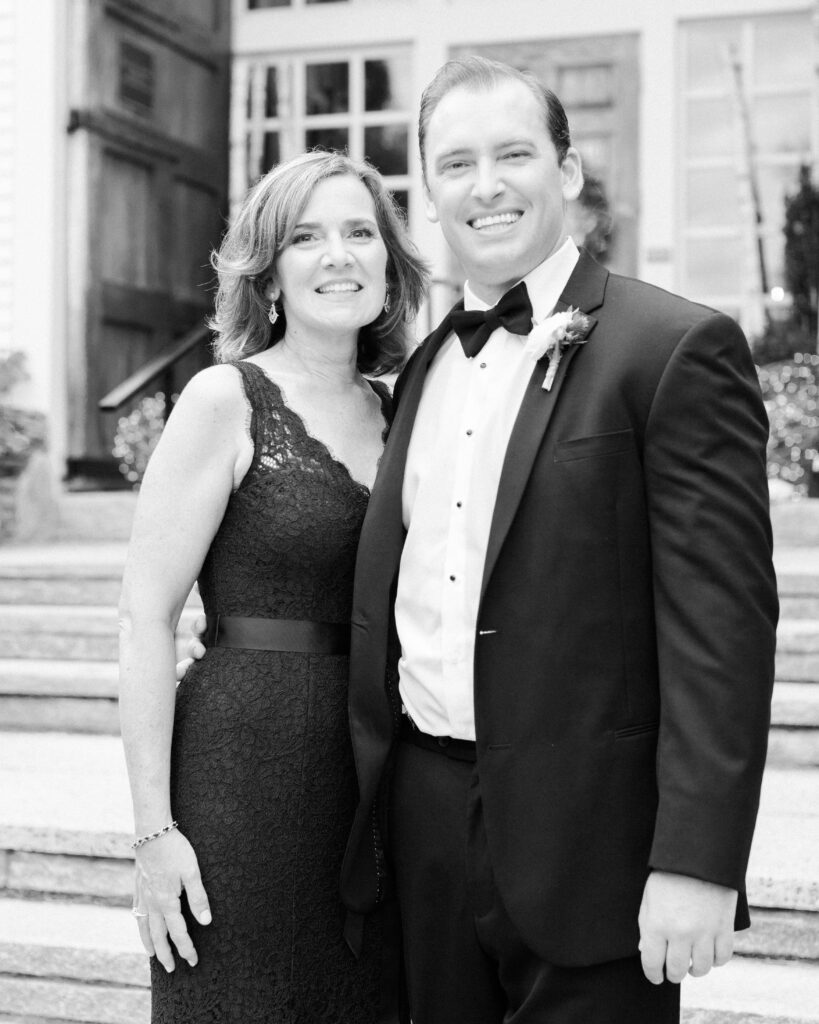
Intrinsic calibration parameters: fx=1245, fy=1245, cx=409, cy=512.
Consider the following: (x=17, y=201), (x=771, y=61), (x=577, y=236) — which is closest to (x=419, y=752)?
(x=17, y=201)

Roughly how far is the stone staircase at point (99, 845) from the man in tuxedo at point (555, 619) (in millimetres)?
1195

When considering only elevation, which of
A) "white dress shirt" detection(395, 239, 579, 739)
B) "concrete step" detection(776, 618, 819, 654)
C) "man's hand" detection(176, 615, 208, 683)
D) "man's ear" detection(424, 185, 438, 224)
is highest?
"man's ear" detection(424, 185, 438, 224)

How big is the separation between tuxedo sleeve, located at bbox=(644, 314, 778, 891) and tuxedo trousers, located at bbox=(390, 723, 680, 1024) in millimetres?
269

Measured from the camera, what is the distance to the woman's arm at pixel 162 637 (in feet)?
6.97

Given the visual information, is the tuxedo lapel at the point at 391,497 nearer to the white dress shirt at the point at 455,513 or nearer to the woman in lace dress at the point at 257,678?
the white dress shirt at the point at 455,513

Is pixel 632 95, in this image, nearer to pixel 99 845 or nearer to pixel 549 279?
pixel 99 845

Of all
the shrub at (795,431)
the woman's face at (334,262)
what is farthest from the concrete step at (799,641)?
the woman's face at (334,262)

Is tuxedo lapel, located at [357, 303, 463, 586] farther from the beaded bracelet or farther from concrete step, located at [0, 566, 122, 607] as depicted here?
concrete step, located at [0, 566, 122, 607]

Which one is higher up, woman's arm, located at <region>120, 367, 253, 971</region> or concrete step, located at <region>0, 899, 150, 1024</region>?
woman's arm, located at <region>120, 367, 253, 971</region>

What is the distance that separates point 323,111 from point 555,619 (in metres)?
7.23

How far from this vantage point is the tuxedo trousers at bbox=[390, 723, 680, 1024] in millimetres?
1780

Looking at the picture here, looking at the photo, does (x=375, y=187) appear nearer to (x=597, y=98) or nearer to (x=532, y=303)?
(x=532, y=303)

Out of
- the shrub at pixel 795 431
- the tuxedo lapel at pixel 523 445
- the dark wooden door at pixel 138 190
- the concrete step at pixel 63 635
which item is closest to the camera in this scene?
the tuxedo lapel at pixel 523 445

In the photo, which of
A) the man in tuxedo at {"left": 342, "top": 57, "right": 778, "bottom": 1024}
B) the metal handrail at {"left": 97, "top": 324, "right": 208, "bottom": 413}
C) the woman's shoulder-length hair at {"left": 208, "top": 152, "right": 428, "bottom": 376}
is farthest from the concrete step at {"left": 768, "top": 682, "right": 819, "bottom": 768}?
the metal handrail at {"left": 97, "top": 324, "right": 208, "bottom": 413}
